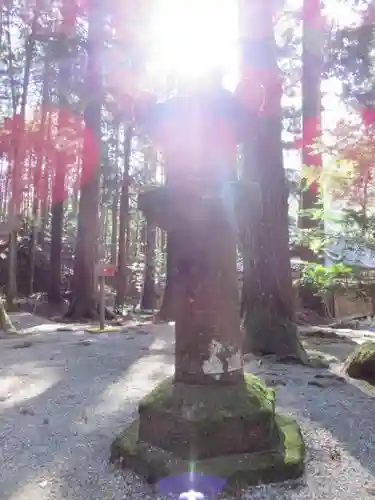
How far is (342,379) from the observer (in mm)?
4574

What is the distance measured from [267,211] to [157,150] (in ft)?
9.06

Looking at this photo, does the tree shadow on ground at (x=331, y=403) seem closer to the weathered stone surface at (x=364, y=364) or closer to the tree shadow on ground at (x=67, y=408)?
the weathered stone surface at (x=364, y=364)

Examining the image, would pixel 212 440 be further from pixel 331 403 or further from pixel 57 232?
pixel 57 232

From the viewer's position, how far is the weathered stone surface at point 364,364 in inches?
185

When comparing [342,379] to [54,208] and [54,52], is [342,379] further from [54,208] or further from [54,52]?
[54,208]

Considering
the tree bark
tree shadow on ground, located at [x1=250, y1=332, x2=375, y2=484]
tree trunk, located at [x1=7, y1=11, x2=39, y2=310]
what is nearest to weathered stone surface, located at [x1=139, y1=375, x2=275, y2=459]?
tree shadow on ground, located at [x1=250, y1=332, x2=375, y2=484]

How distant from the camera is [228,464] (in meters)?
2.44

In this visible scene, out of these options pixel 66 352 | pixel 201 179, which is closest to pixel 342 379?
pixel 201 179

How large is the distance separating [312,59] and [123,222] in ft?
30.0

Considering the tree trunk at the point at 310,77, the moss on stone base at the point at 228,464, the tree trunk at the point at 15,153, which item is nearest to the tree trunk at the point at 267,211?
the moss on stone base at the point at 228,464

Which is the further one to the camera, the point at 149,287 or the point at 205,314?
the point at 149,287

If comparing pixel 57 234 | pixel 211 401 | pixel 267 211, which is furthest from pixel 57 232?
pixel 211 401

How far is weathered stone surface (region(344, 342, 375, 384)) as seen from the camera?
469 cm

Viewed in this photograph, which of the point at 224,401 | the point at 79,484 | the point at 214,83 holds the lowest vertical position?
the point at 79,484
